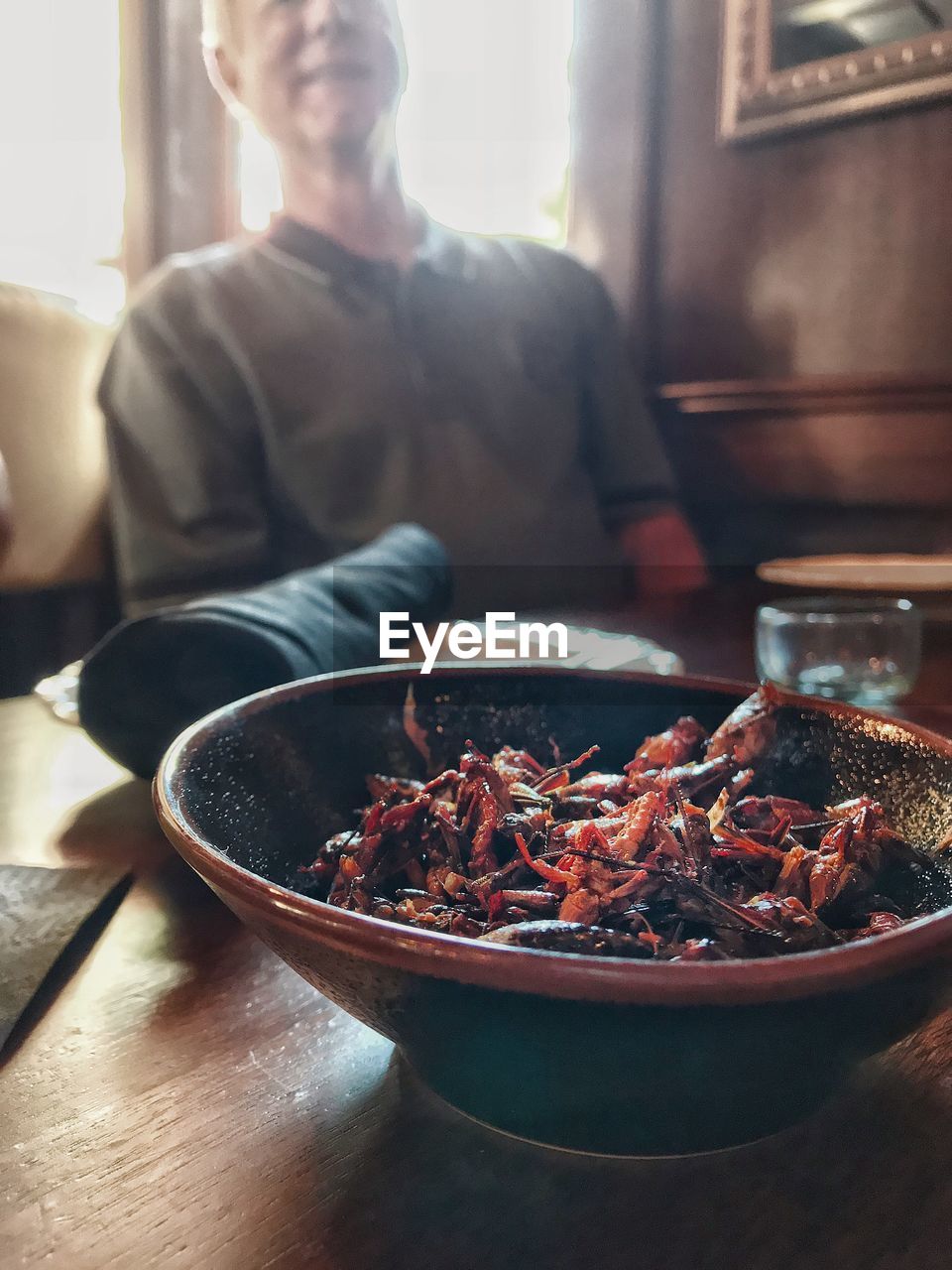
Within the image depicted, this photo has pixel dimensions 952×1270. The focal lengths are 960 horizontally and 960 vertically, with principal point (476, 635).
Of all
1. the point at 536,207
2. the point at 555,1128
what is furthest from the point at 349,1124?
the point at 536,207

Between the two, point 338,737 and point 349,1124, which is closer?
point 349,1124

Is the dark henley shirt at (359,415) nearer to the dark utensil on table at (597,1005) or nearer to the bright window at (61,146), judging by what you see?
the bright window at (61,146)

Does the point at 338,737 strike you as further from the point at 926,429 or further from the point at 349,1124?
the point at 926,429

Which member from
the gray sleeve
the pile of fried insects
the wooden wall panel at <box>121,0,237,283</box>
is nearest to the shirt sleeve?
the gray sleeve

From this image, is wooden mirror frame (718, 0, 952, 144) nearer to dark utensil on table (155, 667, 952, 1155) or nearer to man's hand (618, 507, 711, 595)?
man's hand (618, 507, 711, 595)

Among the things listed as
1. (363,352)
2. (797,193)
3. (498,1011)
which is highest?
(797,193)

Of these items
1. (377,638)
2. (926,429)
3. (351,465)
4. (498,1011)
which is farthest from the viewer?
(926,429)

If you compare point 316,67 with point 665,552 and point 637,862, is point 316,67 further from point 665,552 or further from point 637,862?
point 637,862

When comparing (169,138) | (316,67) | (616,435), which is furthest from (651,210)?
(169,138)
